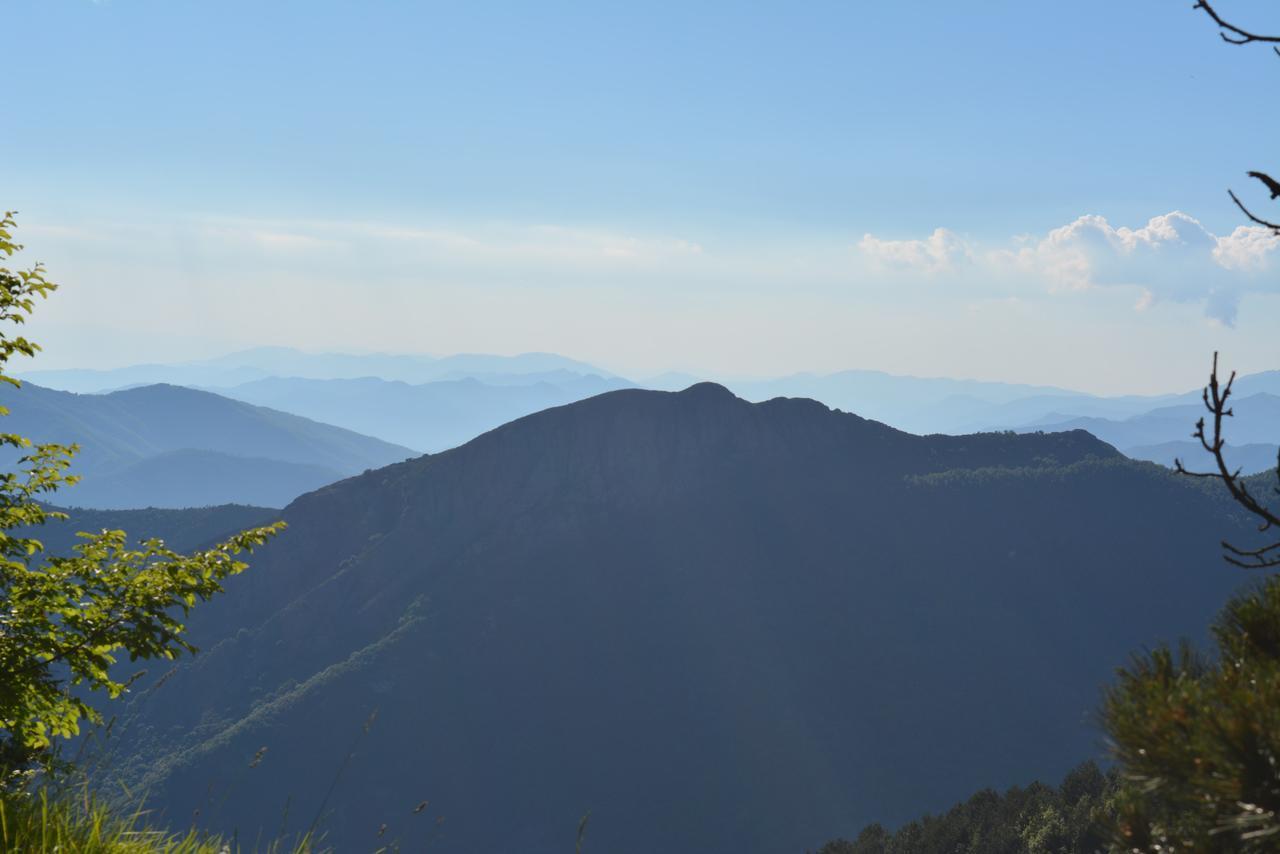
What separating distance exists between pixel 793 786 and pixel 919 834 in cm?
13336

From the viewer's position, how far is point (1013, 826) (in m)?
54.0

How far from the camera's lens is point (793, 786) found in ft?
618

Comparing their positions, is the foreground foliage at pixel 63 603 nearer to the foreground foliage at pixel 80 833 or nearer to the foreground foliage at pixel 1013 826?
the foreground foliage at pixel 80 833

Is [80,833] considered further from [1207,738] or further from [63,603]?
[1207,738]

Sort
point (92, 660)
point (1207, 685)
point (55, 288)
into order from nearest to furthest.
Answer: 1. point (1207, 685)
2. point (92, 660)
3. point (55, 288)

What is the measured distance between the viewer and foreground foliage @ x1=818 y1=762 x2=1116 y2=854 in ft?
149

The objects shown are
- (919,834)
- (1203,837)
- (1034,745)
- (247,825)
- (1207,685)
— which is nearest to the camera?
(1203,837)

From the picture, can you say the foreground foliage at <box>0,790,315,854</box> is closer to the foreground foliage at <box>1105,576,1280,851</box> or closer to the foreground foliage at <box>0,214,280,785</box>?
the foreground foliage at <box>0,214,280,785</box>

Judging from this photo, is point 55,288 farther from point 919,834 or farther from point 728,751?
point 728,751

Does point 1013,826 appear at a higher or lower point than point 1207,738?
lower

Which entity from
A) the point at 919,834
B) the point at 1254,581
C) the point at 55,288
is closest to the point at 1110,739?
the point at 1254,581

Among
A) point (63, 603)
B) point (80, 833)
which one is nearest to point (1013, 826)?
point (63, 603)

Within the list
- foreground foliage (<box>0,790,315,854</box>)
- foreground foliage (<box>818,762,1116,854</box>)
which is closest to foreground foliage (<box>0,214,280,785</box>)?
foreground foliage (<box>0,790,315,854</box>)

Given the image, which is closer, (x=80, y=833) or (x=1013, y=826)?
(x=80, y=833)
